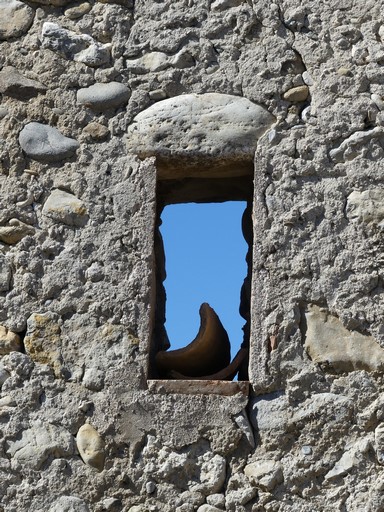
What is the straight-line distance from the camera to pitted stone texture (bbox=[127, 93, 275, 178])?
4297 mm

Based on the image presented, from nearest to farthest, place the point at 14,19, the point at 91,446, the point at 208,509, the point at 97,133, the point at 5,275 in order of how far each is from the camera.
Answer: the point at 208,509 < the point at 91,446 < the point at 5,275 < the point at 97,133 < the point at 14,19

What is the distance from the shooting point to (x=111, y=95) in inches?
174

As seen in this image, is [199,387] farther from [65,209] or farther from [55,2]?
[55,2]

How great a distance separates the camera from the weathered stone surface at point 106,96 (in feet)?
14.5

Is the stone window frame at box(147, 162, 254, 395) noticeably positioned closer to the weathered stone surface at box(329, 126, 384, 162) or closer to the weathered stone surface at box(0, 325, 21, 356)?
the weathered stone surface at box(329, 126, 384, 162)

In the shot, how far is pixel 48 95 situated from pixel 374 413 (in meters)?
1.79

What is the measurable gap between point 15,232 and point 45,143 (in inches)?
14.9

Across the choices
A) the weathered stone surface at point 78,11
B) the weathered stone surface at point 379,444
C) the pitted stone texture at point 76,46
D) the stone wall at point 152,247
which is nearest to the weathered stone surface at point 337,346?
the stone wall at point 152,247

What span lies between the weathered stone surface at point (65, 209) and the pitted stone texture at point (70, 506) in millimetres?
1042

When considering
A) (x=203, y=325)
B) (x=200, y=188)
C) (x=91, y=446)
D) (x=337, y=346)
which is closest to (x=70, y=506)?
(x=91, y=446)

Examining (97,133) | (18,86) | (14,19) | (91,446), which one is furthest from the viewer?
(14,19)

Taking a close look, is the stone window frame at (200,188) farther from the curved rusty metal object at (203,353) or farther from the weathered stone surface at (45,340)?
the weathered stone surface at (45,340)

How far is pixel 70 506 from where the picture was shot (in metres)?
3.98

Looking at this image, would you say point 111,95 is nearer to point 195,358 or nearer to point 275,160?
point 275,160
